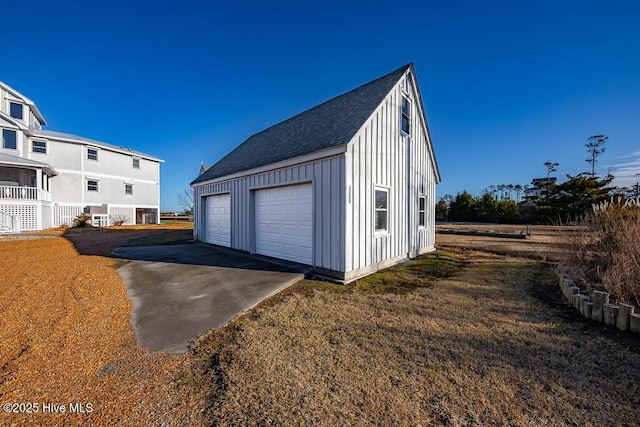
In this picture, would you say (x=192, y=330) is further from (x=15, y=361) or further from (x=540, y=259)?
(x=540, y=259)

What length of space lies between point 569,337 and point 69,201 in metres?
29.3

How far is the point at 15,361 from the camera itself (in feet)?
8.93

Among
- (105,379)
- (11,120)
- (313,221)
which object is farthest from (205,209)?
(11,120)

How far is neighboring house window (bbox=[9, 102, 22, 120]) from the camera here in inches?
758

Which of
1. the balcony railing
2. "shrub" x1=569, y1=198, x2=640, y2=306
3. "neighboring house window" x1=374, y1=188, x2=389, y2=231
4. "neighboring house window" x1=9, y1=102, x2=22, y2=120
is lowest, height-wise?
"shrub" x1=569, y1=198, x2=640, y2=306

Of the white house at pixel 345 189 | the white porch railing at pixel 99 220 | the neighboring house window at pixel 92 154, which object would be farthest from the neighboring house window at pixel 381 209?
the neighboring house window at pixel 92 154

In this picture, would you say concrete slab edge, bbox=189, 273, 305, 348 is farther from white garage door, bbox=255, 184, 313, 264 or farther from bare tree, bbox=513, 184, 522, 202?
bare tree, bbox=513, 184, 522, 202

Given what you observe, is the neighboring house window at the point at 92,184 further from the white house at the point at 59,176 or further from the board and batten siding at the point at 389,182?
the board and batten siding at the point at 389,182

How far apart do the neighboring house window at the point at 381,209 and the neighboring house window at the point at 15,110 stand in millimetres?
29160

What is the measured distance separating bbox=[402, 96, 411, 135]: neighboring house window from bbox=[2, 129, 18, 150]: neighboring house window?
26.7 m

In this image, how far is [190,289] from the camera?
208 inches

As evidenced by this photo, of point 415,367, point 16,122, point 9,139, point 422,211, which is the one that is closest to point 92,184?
point 9,139

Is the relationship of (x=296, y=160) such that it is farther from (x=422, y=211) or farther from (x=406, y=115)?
(x=422, y=211)

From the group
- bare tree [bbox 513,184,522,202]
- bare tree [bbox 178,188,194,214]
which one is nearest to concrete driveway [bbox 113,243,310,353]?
bare tree [bbox 178,188,194,214]
